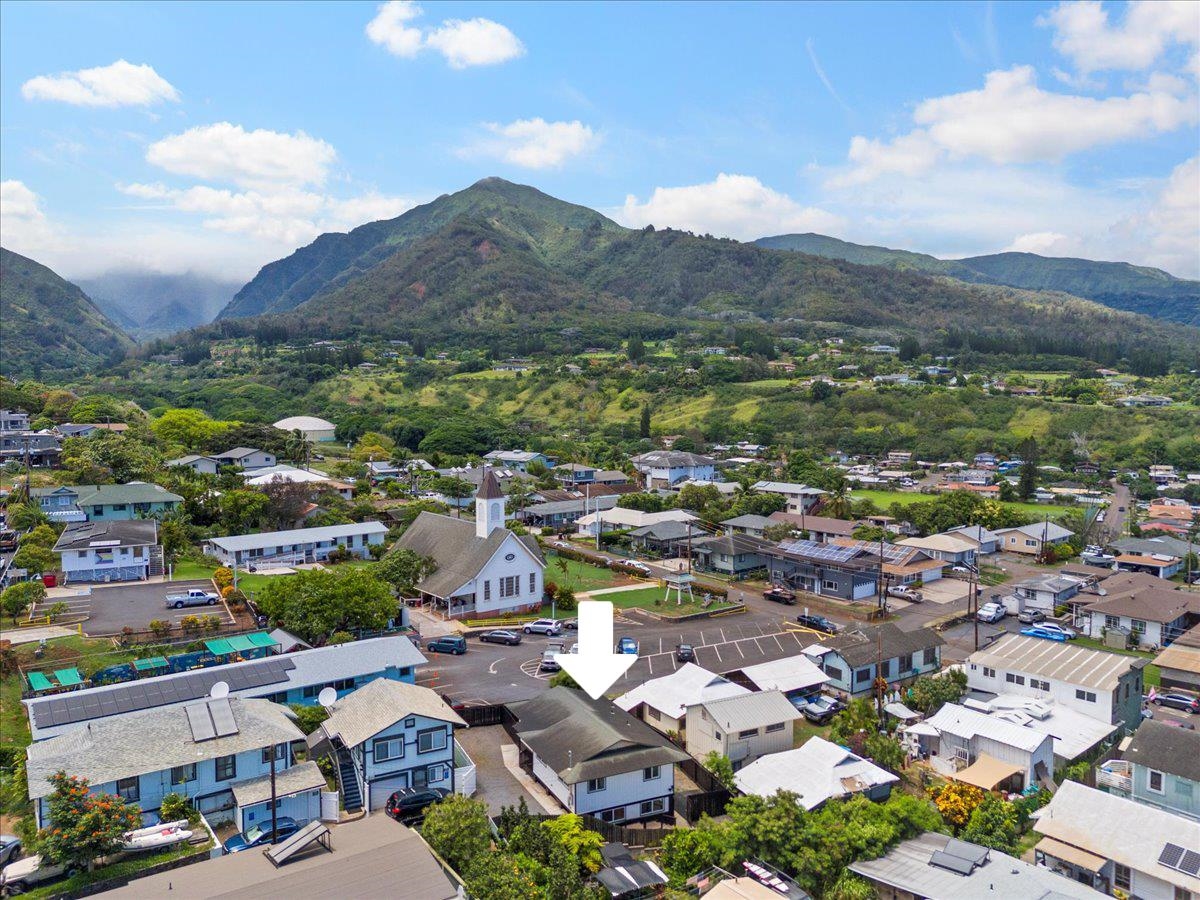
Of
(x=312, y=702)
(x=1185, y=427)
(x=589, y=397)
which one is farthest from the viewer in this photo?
(x=589, y=397)

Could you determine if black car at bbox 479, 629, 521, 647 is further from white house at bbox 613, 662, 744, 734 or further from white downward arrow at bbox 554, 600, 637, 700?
white house at bbox 613, 662, 744, 734

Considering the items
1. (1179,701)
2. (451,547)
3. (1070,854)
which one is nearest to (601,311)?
(451,547)

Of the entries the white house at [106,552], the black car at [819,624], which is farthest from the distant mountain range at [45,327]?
the black car at [819,624]

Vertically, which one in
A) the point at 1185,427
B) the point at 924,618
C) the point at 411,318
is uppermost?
the point at 411,318

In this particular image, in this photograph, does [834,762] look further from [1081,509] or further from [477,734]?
[1081,509]

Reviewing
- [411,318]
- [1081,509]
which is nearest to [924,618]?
[1081,509]

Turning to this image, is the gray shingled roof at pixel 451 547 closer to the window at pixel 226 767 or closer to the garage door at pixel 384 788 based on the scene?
the garage door at pixel 384 788
